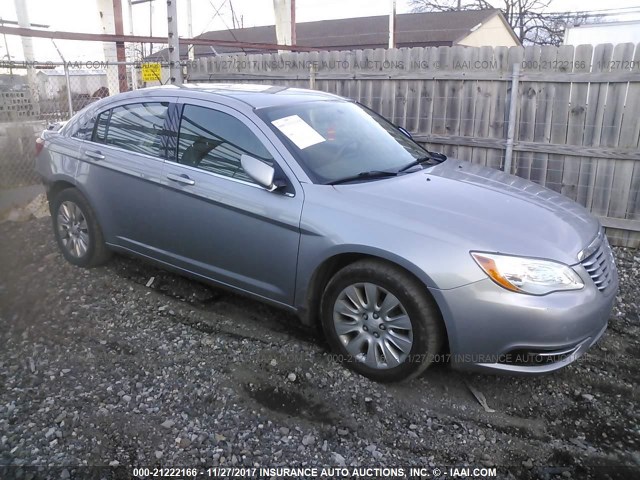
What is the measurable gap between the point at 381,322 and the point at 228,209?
4.22 feet

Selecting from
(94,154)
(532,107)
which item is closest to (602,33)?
(532,107)

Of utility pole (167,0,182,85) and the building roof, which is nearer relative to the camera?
utility pole (167,0,182,85)

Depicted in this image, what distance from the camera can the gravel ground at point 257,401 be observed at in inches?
108

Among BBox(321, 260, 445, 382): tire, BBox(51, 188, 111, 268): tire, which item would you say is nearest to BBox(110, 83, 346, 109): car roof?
BBox(51, 188, 111, 268): tire

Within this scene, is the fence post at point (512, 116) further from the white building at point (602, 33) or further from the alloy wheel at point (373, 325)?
the white building at point (602, 33)

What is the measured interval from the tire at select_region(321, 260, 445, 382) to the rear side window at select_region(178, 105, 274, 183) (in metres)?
1.00

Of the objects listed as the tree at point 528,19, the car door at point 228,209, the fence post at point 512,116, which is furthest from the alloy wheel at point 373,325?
the tree at point 528,19

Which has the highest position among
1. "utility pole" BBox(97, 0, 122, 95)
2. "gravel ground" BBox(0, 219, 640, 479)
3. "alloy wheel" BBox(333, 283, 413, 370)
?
"utility pole" BBox(97, 0, 122, 95)

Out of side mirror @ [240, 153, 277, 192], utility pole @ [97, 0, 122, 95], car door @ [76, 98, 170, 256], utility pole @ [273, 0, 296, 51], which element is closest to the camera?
side mirror @ [240, 153, 277, 192]

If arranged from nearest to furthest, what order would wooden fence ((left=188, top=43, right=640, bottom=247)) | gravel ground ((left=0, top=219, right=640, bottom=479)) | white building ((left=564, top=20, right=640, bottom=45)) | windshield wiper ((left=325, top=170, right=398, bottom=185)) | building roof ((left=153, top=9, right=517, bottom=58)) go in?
gravel ground ((left=0, top=219, right=640, bottom=479)) → windshield wiper ((left=325, top=170, right=398, bottom=185)) → wooden fence ((left=188, top=43, right=640, bottom=247)) → white building ((left=564, top=20, right=640, bottom=45)) → building roof ((left=153, top=9, right=517, bottom=58))

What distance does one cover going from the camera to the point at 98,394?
3.19 m

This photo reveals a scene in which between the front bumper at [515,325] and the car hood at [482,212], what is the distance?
9.2 inches

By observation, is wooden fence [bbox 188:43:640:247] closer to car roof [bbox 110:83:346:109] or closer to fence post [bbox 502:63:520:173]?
fence post [bbox 502:63:520:173]

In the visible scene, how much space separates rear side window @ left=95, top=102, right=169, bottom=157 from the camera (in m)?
4.16
